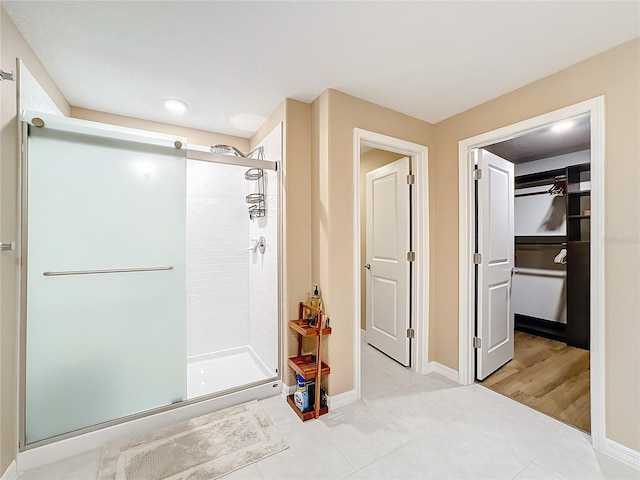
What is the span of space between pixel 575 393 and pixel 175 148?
3648mm

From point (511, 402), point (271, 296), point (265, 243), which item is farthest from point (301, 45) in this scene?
point (511, 402)

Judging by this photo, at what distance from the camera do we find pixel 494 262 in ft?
8.27

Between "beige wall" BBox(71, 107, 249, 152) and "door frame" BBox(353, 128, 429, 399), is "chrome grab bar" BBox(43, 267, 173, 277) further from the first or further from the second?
"door frame" BBox(353, 128, 429, 399)

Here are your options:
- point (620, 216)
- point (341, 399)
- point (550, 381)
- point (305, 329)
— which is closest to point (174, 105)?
point (305, 329)

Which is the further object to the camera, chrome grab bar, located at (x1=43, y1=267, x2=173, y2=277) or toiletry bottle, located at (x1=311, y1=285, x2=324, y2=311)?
toiletry bottle, located at (x1=311, y1=285, x2=324, y2=311)

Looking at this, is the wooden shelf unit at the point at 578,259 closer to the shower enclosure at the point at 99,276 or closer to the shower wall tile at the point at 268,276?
the shower wall tile at the point at 268,276

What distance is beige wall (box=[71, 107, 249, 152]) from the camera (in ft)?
7.75

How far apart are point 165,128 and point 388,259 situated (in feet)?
8.68

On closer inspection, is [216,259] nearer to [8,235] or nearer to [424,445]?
[8,235]

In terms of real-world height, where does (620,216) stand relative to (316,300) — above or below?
above

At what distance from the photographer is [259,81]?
6.46 feet

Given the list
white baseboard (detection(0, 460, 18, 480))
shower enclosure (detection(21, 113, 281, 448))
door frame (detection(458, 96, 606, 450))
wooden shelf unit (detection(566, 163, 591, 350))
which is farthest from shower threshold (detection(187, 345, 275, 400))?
wooden shelf unit (detection(566, 163, 591, 350))

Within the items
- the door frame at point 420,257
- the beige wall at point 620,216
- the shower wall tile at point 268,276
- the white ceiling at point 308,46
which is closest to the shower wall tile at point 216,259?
the shower wall tile at point 268,276

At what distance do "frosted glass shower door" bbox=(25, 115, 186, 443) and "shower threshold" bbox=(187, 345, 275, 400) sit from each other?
57 cm
